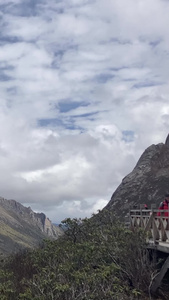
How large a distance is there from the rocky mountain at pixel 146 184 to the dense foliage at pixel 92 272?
58.6 feet

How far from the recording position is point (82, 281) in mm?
10328

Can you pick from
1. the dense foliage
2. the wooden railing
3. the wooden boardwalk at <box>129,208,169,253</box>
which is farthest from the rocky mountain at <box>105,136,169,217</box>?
the wooden boardwalk at <box>129,208,169,253</box>

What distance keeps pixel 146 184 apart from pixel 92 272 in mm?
26359

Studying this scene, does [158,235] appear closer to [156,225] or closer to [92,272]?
[156,225]

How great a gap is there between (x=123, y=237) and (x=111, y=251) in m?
0.70

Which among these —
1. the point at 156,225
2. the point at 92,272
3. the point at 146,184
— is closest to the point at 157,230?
the point at 156,225

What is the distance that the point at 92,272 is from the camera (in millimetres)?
11141

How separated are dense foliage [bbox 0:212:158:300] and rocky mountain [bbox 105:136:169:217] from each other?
1787 cm

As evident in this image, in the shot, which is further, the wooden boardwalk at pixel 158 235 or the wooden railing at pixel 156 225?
the wooden railing at pixel 156 225

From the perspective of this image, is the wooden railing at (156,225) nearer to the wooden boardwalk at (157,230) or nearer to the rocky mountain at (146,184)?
the wooden boardwalk at (157,230)

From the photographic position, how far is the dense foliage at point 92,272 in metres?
9.99

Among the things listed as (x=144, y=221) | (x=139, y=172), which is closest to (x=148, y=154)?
(x=139, y=172)

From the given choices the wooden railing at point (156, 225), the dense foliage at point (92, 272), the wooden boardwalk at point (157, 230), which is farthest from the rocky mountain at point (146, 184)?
the wooden boardwalk at point (157, 230)

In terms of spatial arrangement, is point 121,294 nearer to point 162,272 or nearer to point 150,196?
point 162,272
